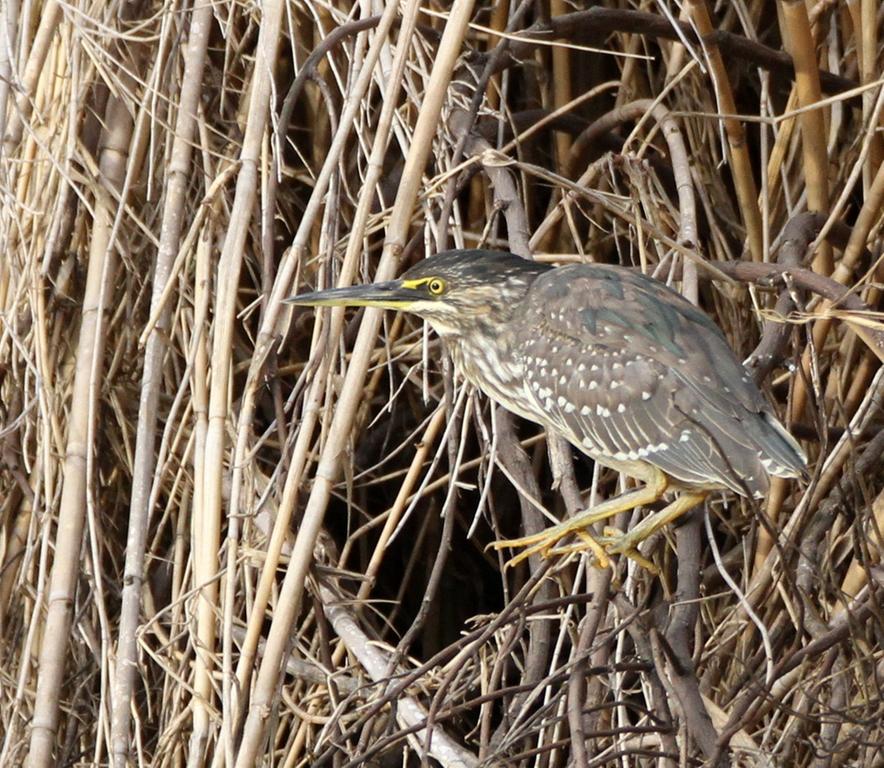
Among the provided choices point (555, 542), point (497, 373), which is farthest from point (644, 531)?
point (497, 373)

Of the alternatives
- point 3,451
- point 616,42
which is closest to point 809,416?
point 616,42

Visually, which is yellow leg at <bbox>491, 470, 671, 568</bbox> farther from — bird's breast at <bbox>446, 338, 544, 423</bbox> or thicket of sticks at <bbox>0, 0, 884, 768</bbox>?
bird's breast at <bbox>446, 338, 544, 423</bbox>

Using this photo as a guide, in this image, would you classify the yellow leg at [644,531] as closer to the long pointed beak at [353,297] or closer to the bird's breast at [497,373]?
the bird's breast at [497,373]

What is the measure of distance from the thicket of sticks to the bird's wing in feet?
0.29

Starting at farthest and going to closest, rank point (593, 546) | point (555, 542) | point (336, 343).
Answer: point (336, 343)
point (555, 542)
point (593, 546)

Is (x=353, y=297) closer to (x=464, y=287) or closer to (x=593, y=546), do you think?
(x=464, y=287)

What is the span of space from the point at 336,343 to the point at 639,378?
479 millimetres

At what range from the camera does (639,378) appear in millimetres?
2176

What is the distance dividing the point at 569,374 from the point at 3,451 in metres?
1.09

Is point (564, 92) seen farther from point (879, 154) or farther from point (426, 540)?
point (426, 540)

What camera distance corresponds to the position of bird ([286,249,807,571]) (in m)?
2.05

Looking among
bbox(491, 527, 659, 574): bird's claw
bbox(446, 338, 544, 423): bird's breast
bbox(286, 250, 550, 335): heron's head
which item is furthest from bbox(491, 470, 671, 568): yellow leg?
bbox(286, 250, 550, 335): heron's head

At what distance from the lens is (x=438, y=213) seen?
265 cm

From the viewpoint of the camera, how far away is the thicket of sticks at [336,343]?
2.15 m
